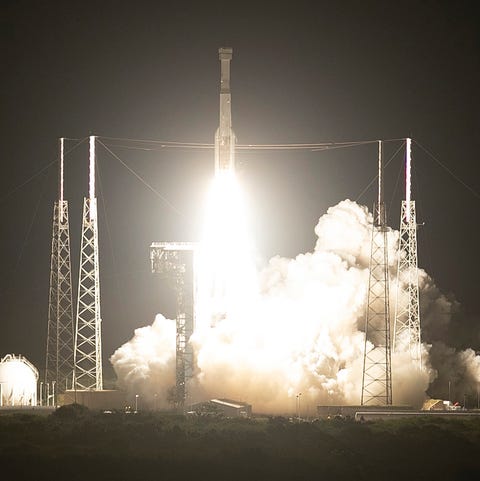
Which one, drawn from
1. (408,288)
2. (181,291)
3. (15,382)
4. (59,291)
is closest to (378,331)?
(408,288)

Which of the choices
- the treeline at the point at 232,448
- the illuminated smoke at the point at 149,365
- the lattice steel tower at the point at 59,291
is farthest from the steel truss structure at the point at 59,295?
the treeline at the point at 232,448

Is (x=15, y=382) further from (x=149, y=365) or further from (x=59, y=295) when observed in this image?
(x=59, y=295)

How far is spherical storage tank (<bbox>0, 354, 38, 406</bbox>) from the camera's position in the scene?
8881cm

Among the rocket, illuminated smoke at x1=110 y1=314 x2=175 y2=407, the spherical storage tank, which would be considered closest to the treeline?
illuminated smoke at x1=110 y1=314 x2=175 y2=407

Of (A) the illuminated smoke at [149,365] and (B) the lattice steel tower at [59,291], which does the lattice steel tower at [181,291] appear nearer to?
(A) the illuminated smoke at [149,365]

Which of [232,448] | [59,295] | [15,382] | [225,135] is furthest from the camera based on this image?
[15,382]

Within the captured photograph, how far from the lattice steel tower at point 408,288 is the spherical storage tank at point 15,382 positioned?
19798mm

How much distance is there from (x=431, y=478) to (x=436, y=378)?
1085 inches

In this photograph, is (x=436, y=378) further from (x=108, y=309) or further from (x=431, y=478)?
(x=108, y=309)

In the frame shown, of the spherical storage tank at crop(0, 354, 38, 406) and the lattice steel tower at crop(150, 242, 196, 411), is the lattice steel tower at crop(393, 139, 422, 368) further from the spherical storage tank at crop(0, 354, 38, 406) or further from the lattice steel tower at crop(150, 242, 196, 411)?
the spherical storage tank at crop(0, 354, 38, 406)

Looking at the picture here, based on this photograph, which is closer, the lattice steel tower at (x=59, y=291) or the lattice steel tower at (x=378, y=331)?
the lattice steel tower at (x=378, y=331)

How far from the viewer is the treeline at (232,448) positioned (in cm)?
6322

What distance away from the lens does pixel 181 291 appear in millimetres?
88312

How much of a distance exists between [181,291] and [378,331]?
10.7 metres
